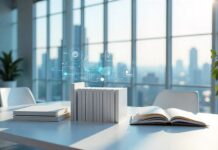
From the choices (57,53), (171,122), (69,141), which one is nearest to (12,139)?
(69,141)

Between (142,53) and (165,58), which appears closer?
(165,58)

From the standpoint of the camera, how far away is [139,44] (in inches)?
222

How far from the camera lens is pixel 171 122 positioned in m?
1.35

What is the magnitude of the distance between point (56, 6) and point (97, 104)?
21.3 feet

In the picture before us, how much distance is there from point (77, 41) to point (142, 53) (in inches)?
78.9

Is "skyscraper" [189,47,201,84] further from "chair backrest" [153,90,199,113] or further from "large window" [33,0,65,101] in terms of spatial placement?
"large window" [33,0,65,101]

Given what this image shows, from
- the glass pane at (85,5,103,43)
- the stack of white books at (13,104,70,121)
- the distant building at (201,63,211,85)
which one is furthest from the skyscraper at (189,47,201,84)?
the stack of white books at (13,104,70,121)

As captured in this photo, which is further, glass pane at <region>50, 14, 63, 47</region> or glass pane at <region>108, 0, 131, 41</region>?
glass pane at <region>50, 14, 63, 47</region>

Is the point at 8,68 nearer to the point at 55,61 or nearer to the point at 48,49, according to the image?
the point at 48,49

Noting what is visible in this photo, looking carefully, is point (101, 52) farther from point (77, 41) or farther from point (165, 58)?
point (165, 58)

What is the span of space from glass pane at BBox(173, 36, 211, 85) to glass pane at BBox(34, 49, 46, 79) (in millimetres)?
4196

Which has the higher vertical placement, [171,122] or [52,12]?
[52,12]

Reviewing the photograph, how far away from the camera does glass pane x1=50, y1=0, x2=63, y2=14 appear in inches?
287

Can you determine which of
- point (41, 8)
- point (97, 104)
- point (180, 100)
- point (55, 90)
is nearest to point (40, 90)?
point (55, 90)
